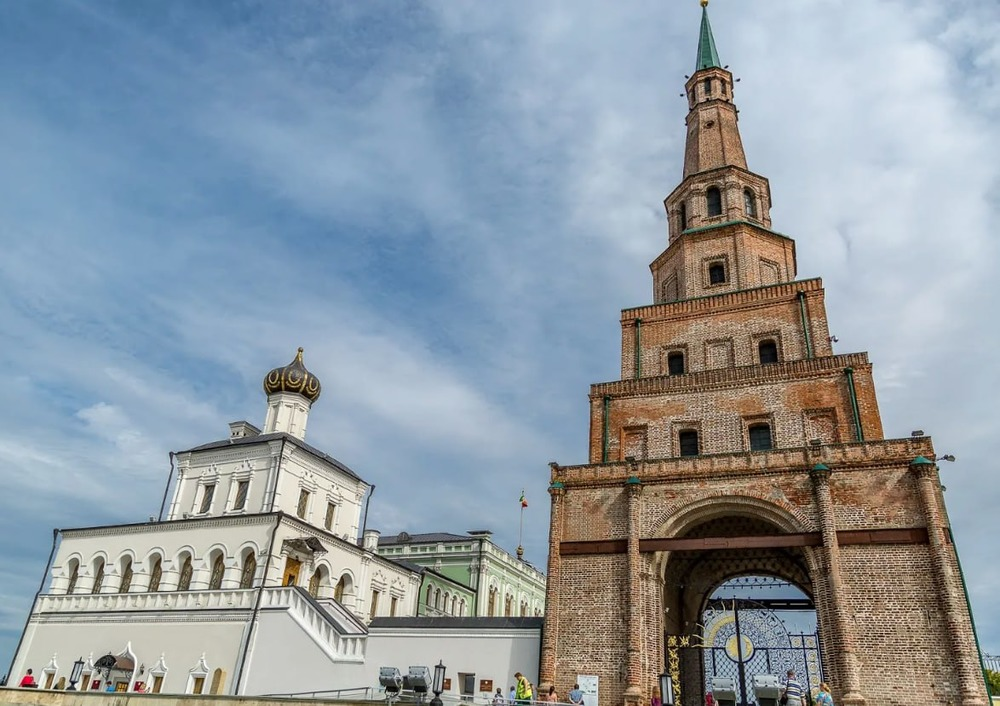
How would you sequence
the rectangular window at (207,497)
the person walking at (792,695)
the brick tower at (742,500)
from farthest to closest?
the rectangular window at (207,497)
the brick tower at (742,500)
the person walking at (792,695)

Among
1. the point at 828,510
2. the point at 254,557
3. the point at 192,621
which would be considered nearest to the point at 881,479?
the point at 828,510

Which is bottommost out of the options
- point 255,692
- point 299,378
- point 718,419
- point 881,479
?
point 255,692

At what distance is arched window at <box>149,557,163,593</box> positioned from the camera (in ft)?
105

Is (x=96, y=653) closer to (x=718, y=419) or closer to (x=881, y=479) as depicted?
(x=718, y=419)

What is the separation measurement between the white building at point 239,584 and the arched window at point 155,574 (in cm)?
10

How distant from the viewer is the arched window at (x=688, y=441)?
23.9m

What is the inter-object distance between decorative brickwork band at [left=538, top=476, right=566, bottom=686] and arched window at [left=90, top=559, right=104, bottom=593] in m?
23.0

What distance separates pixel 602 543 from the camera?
20.8 meters

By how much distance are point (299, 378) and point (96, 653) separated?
560 inches

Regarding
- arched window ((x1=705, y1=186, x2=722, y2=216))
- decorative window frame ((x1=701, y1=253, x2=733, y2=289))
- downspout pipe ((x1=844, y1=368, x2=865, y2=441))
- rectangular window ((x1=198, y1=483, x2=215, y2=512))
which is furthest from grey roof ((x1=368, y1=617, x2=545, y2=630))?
arched window ((x1=705, y1=186, x2=722, y2=216))

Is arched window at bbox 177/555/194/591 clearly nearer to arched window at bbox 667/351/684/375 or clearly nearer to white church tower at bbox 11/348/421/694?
white church tower at bbox 11/348/421/694

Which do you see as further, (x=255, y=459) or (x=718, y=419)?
(x=255, y=459)

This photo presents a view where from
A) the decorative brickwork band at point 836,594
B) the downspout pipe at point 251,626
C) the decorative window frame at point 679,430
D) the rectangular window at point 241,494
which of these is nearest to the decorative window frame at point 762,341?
the decorative window frame at point 679,430

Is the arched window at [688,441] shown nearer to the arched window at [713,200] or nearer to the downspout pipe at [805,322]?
the downspout pipe at [805,322]
